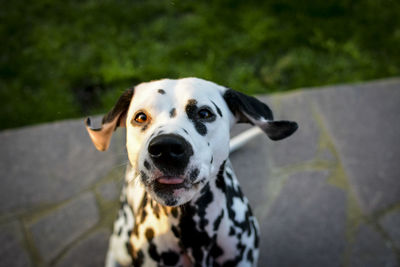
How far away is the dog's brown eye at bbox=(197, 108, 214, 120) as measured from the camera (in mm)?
1685

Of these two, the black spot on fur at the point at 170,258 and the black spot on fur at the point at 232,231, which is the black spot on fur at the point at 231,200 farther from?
the black spot on fur at the point at 170,258

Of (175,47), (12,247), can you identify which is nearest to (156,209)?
(12,247)

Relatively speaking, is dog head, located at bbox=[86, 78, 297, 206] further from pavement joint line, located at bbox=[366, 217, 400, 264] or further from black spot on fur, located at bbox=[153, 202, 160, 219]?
pavement joint line, located at bbox=[366, 217, 400, 264]

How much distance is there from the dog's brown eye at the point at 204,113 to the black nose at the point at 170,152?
24cm

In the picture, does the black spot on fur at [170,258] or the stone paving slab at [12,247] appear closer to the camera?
the black spot on fur at [170,258]

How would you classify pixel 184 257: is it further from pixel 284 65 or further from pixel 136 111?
pixel 284 65

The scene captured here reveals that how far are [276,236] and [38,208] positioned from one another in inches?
86.8

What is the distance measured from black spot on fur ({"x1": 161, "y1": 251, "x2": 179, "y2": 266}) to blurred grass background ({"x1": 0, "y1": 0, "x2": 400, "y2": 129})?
7.88ft

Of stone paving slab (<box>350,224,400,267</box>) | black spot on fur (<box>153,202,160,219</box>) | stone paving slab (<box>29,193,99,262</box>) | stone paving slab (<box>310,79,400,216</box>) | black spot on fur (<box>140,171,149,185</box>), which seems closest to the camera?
black spot on fur (<box>140,171,149,185</box>)

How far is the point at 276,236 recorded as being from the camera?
2.91 meters

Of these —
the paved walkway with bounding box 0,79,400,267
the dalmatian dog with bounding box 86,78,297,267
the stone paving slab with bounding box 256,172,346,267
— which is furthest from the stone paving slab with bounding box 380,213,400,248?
the dalmatian dog with bounding box 86,78,297,267

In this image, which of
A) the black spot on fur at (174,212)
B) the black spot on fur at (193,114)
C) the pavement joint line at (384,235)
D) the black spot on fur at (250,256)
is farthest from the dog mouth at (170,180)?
the pavement joint line at (384,235)

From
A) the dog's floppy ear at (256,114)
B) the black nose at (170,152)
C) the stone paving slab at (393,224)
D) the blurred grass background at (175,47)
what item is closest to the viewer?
the black nose at (170,152)

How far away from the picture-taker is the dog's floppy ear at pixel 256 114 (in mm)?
1828
